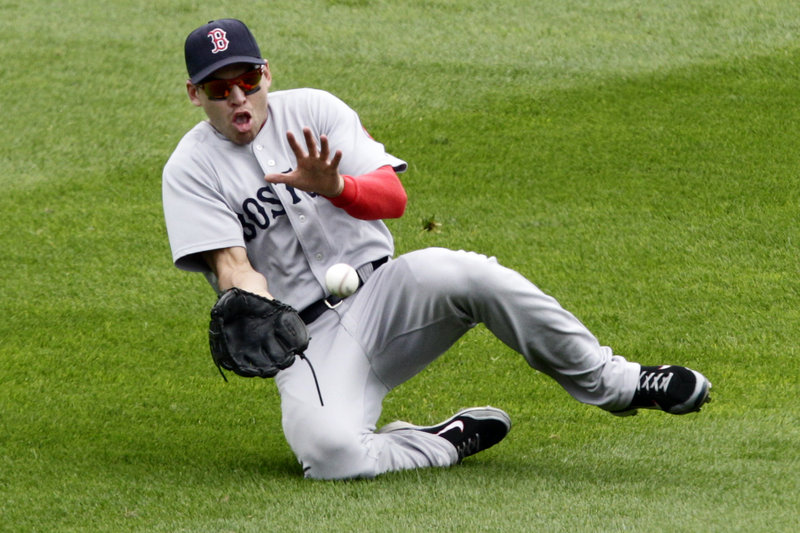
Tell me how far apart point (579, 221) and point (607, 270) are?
72 cm

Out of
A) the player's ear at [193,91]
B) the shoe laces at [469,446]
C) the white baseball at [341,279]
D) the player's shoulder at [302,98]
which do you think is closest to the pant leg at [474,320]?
the white baseball at [341,279]

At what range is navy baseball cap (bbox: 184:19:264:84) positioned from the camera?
4008 mm

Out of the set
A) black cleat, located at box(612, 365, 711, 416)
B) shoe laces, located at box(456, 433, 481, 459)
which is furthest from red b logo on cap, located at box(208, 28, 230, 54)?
black cleat, located at box(612, 365, 711, 416)

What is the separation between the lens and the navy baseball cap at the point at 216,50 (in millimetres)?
4008

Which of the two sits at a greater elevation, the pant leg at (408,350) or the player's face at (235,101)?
the player's face at (235,101)

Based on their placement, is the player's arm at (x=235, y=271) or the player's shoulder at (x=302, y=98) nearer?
the player's arm at (x=235, y=271)

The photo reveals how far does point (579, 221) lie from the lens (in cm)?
685

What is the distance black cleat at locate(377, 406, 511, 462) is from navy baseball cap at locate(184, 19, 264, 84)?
1.45 metres

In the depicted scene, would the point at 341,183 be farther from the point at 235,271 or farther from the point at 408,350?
the point at 408,350

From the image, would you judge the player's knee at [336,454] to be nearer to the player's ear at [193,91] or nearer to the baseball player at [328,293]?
the baseball player at [328,293]

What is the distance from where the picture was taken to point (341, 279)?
4008mm

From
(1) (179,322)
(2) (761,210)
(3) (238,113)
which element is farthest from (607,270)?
(3) (238,113)

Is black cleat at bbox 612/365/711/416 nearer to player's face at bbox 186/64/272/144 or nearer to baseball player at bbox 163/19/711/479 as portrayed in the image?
baseball player at bbox 163/19/711/479

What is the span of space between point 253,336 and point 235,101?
0.90m
